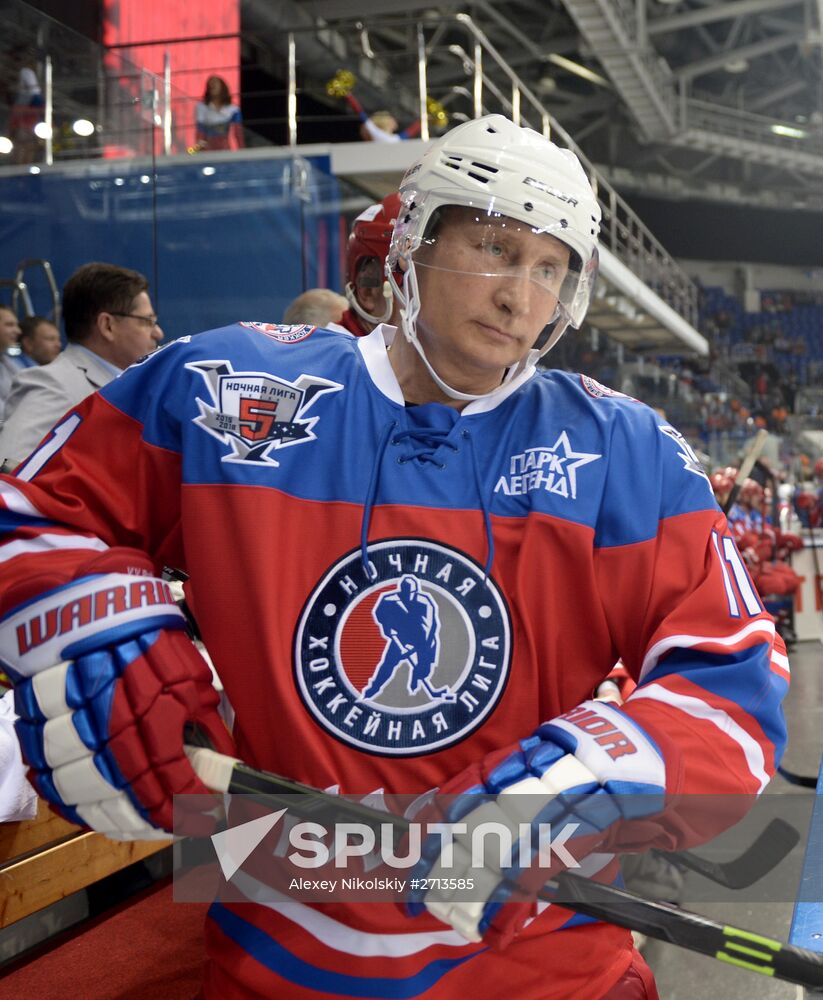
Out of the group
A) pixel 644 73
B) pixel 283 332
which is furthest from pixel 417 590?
pixel 644 73

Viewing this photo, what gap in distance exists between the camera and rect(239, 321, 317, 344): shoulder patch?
1.24 m

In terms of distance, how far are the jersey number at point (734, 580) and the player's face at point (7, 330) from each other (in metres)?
3.27

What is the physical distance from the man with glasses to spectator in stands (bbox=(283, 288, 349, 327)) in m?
0.42

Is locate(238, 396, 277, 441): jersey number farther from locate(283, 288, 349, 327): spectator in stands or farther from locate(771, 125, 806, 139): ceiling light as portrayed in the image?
locate(771, 125, 806, 139): ceiling light

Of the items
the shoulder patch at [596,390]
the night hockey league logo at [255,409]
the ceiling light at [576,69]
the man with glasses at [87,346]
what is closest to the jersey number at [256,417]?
the night hockey league logo at [255,409]

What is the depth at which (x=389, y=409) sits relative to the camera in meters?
1.17

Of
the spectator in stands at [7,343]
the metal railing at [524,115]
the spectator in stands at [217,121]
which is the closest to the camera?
the spectator in stands at [7,343]

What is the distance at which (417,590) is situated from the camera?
3.54 feet

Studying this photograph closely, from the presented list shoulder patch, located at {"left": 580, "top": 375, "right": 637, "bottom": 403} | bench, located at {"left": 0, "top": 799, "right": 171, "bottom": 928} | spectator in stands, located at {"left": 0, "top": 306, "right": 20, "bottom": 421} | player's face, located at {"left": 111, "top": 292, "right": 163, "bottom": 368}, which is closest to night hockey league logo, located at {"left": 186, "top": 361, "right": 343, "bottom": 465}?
shoulder patch, located at {"left": 580, "top": 375, "right": 637, "bottom": 403}

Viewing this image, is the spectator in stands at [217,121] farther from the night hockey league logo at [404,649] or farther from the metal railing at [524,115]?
the night hockey league logo at [404,649]

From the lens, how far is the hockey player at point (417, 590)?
0.96 m

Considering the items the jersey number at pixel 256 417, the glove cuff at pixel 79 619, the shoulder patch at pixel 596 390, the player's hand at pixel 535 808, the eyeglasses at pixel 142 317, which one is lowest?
the player's hand at pixel 535 808

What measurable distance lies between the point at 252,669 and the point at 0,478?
319 millimetres

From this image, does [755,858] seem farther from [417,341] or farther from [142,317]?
[142,317]
